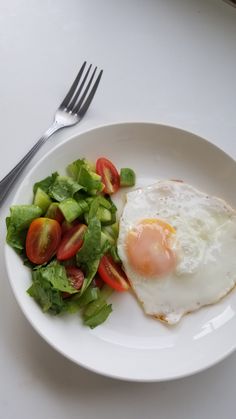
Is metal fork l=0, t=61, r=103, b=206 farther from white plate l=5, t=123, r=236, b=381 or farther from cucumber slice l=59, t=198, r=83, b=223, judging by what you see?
cucumber slice l=59, t=198, r=83, b=223

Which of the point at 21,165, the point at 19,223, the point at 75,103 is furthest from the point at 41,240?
the point at 75,103

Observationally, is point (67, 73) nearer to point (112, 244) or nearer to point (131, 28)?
point (131, 28)

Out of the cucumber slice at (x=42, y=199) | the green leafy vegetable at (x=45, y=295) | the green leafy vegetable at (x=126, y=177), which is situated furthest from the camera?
the green leafy vegetable at (x=126, y=177)

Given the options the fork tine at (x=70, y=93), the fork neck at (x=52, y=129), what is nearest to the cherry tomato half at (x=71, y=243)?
the fork neck at (x=52, y=129)

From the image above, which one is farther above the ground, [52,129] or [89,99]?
[89,99]

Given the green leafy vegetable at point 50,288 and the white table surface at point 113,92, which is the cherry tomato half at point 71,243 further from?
the white table surface at point 113,92

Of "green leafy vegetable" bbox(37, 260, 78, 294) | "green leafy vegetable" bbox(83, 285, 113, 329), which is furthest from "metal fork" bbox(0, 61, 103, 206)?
"green leafy vegetable" bbox(83, 285, 113, 329)

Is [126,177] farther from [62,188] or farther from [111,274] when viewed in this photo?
[111,274]
